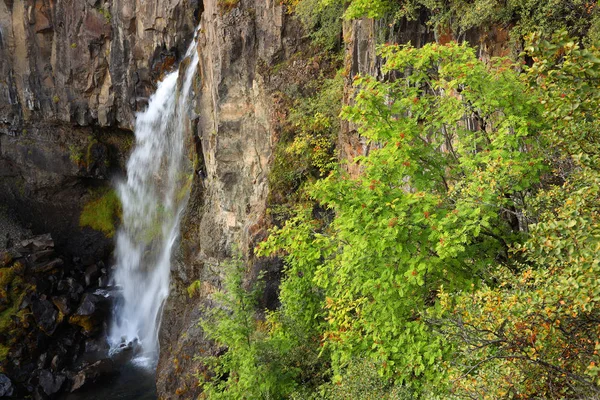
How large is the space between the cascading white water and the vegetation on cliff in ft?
48.3

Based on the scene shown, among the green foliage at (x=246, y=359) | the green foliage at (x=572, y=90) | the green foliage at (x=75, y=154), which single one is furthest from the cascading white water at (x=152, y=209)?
the green foliage at (x=572, y=90)

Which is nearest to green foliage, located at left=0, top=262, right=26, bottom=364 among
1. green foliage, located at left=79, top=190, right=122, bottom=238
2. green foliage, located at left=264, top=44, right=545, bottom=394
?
green foliage, located at left=79, top=190, right=122, bottom=238

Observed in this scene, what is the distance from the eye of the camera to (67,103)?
92.1 ft

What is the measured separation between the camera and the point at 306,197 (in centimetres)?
1324

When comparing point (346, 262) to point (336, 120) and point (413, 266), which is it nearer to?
point (413, 266)

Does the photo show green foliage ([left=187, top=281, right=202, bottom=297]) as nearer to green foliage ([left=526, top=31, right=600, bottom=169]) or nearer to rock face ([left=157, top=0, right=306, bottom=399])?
rock face ([left=157, top=0, right=306, bottom=399])

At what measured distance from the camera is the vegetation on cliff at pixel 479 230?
3.54 metres

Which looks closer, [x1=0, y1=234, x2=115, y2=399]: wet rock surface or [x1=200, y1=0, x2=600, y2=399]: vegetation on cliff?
[x1=200, y1=0, x2=600, y2=399]: vegetation on cliff

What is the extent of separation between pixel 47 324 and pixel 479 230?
2456 cm

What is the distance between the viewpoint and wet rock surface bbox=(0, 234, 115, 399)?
67.6 ft

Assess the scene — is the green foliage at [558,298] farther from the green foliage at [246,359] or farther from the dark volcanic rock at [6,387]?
the dark volcanic rock at [6,387]

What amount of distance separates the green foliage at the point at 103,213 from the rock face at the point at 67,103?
1.33 ft

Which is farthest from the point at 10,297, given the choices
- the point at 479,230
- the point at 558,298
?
the point at 558,298

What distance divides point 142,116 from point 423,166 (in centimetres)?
2196
